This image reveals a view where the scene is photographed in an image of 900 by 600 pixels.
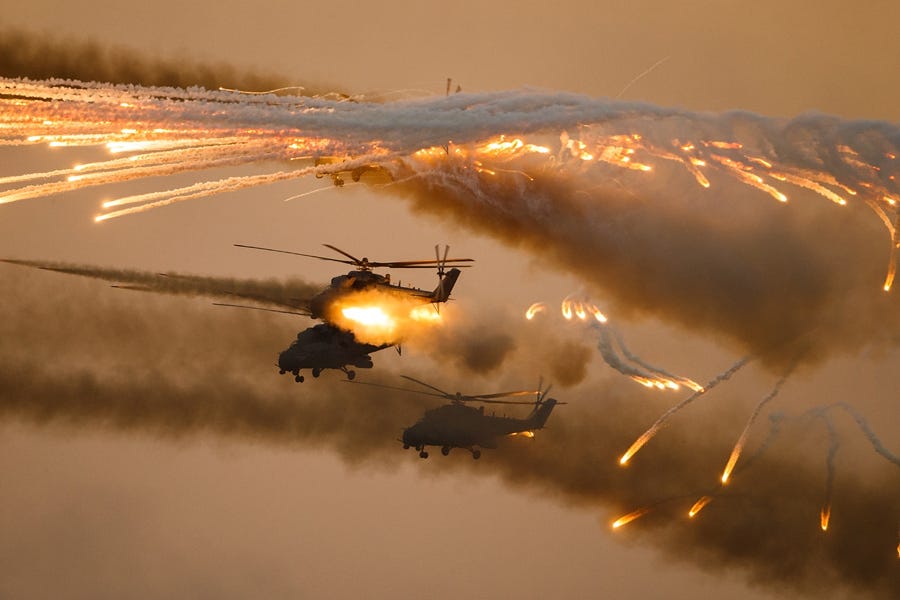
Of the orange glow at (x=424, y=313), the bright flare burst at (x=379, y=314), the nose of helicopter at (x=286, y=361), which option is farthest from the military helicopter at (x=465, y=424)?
the nose of helicopter at (x=286, y=361)

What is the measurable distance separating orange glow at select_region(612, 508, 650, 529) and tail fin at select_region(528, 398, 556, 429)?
3980mm

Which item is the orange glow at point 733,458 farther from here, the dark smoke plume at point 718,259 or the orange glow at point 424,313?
the orange glow at point 424,313

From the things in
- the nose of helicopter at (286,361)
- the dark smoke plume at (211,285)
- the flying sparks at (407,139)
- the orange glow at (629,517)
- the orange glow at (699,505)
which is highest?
the flying sparks at (407,139)

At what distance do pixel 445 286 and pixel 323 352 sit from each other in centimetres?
419

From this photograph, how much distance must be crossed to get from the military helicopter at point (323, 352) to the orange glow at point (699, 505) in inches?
470

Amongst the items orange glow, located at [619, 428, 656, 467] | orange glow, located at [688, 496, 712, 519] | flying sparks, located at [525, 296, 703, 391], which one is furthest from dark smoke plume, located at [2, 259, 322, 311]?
orange glow, located at [688, 496, 712, 519]

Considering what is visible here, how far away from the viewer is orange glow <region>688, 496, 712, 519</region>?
67.1 metres

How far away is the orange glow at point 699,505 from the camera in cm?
6706

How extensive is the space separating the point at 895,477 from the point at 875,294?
8001 mm

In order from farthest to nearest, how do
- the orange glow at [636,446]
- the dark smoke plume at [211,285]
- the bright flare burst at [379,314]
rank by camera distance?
the orange glow at [636,446]
the bright flare burst at [379,314]
the dark smoke plume at [211,285]

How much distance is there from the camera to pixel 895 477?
67.2m

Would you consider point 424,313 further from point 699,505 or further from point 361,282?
point 699,505

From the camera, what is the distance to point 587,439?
68.1 metres

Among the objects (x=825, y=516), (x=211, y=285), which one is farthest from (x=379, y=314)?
(x=825, y=516)
